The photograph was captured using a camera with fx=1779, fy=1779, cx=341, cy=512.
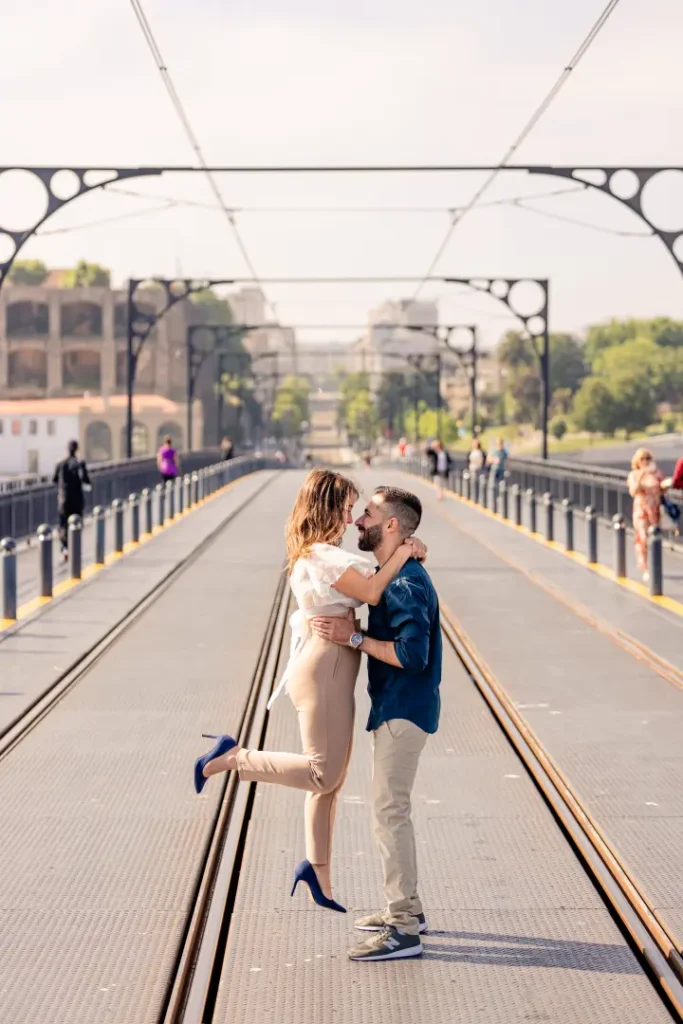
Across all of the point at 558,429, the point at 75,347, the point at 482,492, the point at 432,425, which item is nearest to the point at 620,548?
the point at 482,492

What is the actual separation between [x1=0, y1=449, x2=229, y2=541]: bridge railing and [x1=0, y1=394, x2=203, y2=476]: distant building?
51.0 m

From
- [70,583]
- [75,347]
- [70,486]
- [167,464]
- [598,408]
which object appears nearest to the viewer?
[70,583]

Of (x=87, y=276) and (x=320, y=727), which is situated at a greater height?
(x=87, y=276)

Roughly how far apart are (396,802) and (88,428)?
11997cm

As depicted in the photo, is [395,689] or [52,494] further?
[52,494]

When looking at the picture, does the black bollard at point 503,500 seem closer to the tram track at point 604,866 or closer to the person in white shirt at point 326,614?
the tram track at point 604,866

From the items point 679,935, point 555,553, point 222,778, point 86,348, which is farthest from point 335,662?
point 86,348

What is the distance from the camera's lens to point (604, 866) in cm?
743

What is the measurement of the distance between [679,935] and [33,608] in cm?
1251

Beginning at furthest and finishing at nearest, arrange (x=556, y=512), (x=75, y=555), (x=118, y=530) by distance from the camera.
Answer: (x=556, y=512) < (x=118, y=530) < (x=75, y=555)

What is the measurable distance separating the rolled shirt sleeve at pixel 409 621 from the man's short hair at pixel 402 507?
181 mm

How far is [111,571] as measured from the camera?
22797mm

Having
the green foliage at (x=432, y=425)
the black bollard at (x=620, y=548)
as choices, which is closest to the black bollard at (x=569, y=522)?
the black bollard at (x=620, y=548)

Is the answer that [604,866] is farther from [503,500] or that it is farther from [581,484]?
[503,500]
